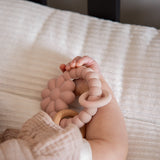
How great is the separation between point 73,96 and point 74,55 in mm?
155

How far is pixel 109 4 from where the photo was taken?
87 centimetres

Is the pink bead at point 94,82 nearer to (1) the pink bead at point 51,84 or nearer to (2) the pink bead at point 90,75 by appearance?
(2) the pink bead at point 90,75

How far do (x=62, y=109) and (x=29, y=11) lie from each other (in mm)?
353

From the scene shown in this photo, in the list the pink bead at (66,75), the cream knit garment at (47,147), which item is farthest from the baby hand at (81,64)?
the cream knit garment at (47,147)

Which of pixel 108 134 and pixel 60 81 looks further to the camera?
pixel 60 81

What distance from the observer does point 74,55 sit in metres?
0.79

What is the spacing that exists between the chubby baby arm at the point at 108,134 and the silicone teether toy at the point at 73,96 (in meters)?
0.02

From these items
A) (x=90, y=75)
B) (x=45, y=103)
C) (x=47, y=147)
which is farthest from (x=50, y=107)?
(x=47, y=147)

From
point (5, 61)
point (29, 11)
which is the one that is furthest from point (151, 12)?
point (5, 61)

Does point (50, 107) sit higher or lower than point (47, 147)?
lower

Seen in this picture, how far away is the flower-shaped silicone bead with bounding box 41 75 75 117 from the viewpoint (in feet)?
2.23

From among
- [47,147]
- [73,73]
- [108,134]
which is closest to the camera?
[47,147]

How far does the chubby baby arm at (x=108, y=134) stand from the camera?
0.56 metres

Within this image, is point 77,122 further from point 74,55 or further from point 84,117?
point 74,55
